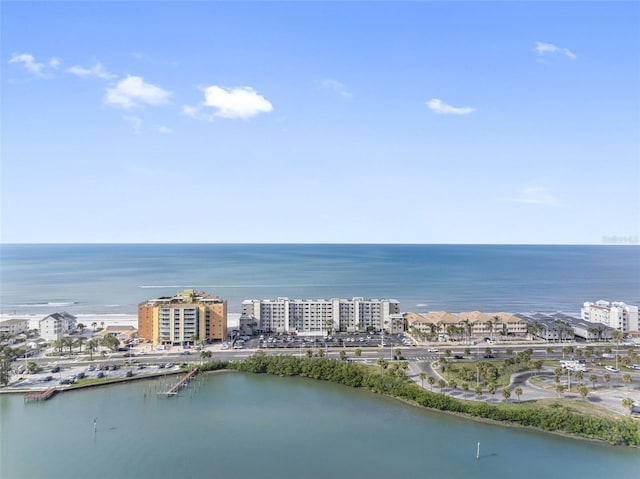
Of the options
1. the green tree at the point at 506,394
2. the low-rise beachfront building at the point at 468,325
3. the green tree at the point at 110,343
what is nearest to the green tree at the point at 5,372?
the green tree at the point at 110,343

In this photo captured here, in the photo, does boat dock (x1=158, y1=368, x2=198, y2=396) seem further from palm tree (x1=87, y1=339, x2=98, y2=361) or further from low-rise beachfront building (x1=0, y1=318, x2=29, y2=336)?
low-rise beachfront building (x1=0, y1=318, x2=29, y2=336)

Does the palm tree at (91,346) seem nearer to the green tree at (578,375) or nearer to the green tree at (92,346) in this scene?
the green tree at (92,346)

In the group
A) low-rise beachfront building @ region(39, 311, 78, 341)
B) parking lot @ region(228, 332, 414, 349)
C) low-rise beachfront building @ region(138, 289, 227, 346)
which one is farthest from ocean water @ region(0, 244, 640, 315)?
low-rise beachfront building @ region(138, 289, 227, 346)

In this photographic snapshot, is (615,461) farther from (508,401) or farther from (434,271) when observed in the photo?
(434,271)

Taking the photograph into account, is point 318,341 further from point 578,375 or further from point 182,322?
point 578,375

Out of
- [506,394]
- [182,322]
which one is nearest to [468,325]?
[506,394]

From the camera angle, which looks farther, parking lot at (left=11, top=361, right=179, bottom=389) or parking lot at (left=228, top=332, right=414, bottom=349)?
parking lot at (left=228, top=332, right=414, bottom=349)
